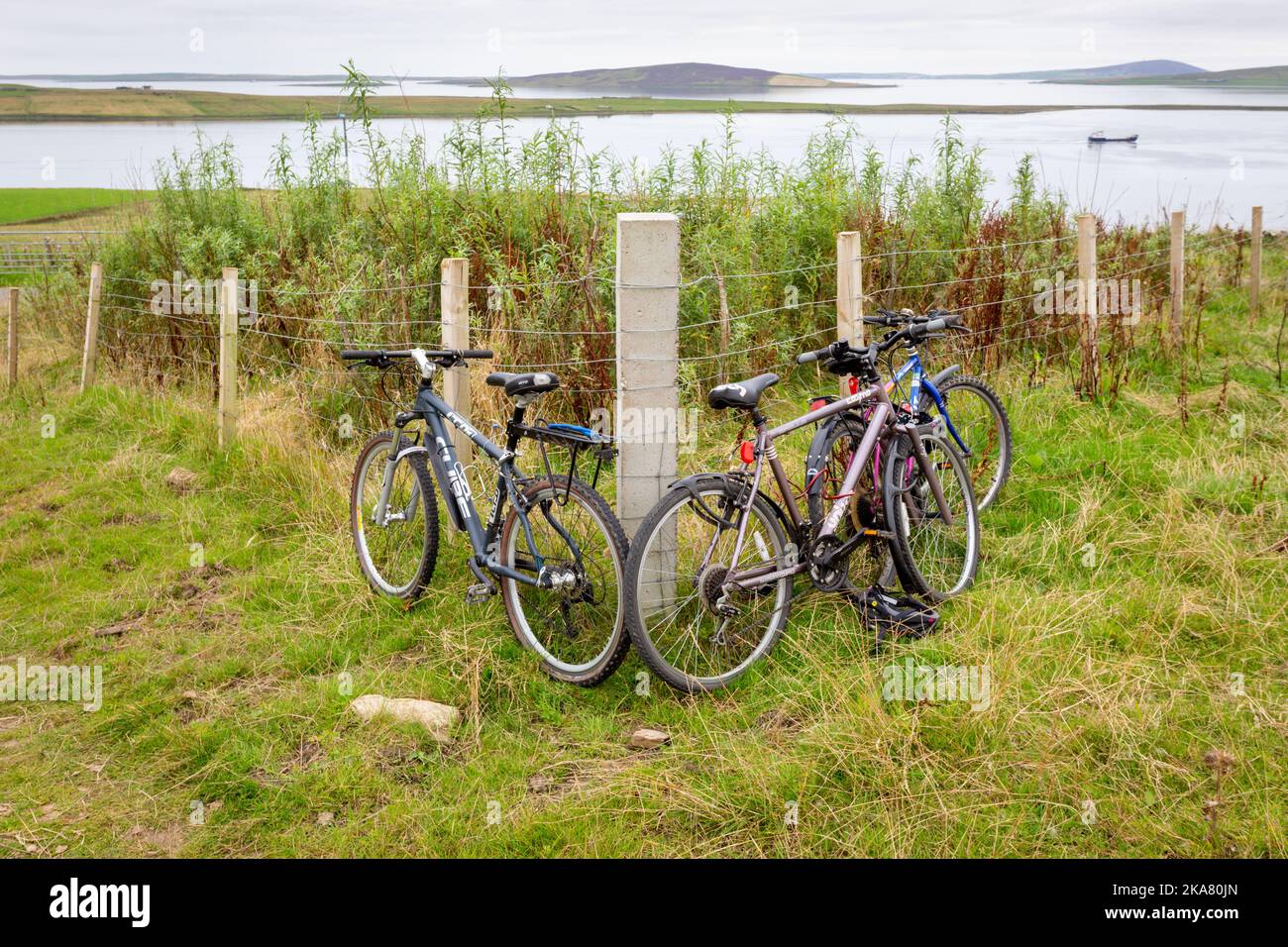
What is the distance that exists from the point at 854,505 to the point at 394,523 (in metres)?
2.46

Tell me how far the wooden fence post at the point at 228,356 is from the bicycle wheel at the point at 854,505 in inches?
180

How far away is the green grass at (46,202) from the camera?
184ft

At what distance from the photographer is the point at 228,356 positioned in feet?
25.7

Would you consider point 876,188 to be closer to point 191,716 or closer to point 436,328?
point 436,328

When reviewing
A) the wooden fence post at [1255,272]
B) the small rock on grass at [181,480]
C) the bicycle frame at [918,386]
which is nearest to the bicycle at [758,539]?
the bicycle frame at [918,386]

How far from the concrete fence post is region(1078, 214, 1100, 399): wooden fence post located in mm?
3883

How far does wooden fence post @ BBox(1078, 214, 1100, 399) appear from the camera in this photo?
750 cm

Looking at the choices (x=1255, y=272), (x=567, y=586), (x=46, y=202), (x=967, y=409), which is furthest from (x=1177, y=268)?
(x=46, y=202)

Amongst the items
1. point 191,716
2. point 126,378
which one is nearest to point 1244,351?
point 191,716

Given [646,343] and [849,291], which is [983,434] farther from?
[646,343]

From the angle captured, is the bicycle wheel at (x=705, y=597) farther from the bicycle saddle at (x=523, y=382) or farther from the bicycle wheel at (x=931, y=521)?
the bicycle saddle at (x=523, y=382)

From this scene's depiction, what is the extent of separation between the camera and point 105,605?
19.4ft

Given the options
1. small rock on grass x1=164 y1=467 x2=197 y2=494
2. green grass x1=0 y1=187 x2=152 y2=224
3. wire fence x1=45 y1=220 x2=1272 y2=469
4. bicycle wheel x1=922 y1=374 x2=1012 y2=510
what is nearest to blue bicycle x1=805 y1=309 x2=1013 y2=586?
bicycle wheel x1=922 y1=374 x2=1012 y2=510

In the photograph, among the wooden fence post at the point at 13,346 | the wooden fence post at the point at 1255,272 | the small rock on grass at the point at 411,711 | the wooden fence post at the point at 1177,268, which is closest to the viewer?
the small rock on grass at the point at 411,711
